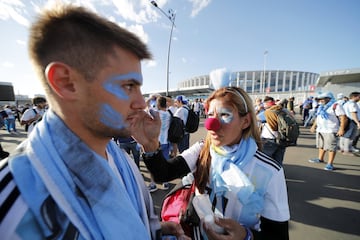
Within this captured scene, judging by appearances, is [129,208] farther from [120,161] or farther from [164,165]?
[164,165]

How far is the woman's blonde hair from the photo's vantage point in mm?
1493

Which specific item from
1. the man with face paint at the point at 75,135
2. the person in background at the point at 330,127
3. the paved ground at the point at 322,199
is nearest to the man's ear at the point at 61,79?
the man with face paint at the point at 75,135

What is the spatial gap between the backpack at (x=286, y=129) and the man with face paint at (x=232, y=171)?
218 cm

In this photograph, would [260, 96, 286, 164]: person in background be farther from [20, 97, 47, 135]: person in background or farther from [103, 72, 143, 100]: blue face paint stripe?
[20, 97, 47, 135]: person in background

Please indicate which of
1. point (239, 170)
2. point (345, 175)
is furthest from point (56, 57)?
point (345, 175)

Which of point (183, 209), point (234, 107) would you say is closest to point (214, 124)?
point (234, 107)

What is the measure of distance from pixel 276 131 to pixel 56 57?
151 inches

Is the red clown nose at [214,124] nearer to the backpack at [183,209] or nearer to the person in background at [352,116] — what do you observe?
the backpack at [183,209]

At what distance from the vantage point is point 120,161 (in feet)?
3.60

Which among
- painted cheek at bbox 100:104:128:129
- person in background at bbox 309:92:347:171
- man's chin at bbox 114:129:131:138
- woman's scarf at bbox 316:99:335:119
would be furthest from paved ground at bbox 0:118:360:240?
painted cheek at bbox 100:104:128:129

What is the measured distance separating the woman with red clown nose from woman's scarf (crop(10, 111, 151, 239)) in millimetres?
613

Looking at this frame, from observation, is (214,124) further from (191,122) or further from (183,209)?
(191,122)

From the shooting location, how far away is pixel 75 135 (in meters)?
0.77

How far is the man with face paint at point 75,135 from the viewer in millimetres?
597
